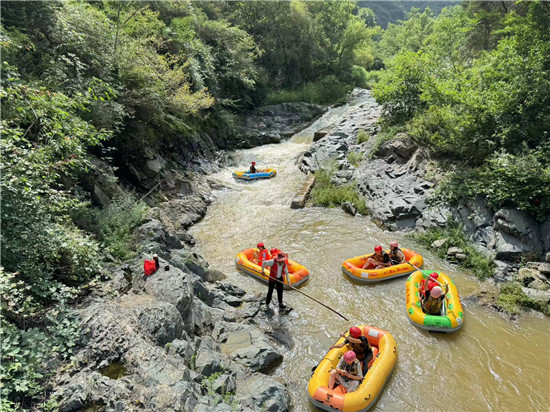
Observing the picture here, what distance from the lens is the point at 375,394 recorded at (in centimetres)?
514

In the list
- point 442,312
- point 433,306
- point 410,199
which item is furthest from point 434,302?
point 410,199

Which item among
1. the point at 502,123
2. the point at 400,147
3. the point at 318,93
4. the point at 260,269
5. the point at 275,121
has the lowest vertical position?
the point at 260,269

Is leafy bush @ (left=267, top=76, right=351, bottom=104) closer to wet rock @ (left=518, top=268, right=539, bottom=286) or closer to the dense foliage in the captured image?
the dense foliage

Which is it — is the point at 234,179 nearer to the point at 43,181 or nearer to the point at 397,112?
the point at 397,112

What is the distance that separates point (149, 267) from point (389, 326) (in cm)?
524

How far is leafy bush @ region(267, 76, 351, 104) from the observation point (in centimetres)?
2629

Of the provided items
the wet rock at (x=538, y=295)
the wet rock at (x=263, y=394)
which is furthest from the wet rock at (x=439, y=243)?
the wet rock at (x=263, y=394)

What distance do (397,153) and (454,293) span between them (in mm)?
7345

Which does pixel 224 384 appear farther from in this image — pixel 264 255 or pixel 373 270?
pixel 373 270

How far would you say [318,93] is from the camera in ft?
93.7

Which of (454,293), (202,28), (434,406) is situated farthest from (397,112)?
(202,28)

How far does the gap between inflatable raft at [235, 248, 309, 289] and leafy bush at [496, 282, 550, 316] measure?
4.60 m

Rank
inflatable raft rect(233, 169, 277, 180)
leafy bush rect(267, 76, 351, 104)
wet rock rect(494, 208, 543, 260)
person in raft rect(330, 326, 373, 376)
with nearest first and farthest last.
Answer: person in raft rect(330, 326, 373, 376), wet rock rect(494, 208, 543, 260), inflatable raft rect(233, 169, 277, 180), leafy bush rect(267, 76, 351, 104)

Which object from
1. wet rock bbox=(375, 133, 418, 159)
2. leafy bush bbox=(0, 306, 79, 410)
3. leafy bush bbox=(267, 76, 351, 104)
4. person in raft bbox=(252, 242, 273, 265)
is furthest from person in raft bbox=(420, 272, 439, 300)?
leafy bush bbox=(267, 76, 351, 104)
